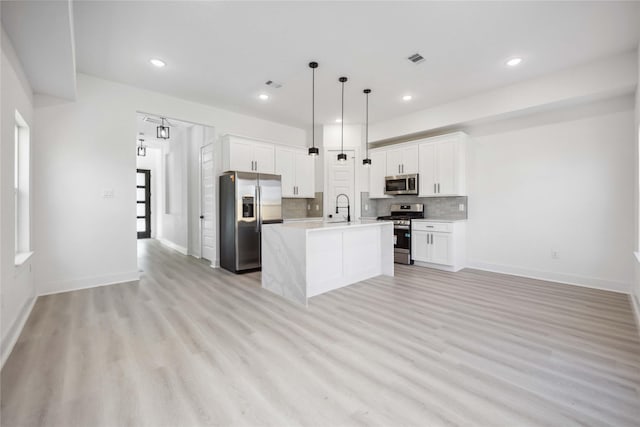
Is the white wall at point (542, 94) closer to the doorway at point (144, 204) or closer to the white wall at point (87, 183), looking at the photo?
the white wall at point (87, 183)

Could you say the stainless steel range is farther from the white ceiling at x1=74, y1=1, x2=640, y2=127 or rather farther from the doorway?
the doorway

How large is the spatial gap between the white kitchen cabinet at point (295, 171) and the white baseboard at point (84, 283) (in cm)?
300

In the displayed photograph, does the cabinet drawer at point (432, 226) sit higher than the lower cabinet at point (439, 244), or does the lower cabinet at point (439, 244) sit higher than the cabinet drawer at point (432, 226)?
the cabinet drawer at point (432, 226)

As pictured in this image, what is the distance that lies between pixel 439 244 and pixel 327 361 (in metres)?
3.60

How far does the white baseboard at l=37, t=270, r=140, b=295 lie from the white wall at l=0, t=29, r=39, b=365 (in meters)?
0.86

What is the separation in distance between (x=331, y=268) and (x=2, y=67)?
3575mm

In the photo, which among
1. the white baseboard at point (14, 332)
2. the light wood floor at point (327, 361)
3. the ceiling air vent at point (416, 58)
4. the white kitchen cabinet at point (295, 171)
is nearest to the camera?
the light wood floor at point (327, 361)

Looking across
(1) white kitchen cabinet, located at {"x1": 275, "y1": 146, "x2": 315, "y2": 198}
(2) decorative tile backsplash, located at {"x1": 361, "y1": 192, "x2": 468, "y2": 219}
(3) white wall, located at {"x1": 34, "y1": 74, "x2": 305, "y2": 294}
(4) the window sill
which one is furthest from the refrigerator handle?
(4) the window sill

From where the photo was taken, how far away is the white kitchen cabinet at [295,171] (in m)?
5.81

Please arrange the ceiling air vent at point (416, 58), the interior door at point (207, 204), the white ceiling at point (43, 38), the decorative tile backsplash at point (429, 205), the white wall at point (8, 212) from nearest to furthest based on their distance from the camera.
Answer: the white ceiling at point (43, 38) → the white wall at point (8, 212) → the ceiling air vent at point (416, 58) → the decorative tile backsplash at point (429, 205) → the interior door at point (207, 204)

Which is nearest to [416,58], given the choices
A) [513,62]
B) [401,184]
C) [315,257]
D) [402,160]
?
[513,62]

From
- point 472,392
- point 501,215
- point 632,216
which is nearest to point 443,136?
point 501,215

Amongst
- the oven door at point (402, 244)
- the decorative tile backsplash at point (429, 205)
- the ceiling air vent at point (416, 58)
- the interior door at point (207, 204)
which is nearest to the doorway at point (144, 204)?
the interior door at point (207, 204)

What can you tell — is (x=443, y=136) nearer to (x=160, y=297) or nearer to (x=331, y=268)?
(x=331, y=268)
